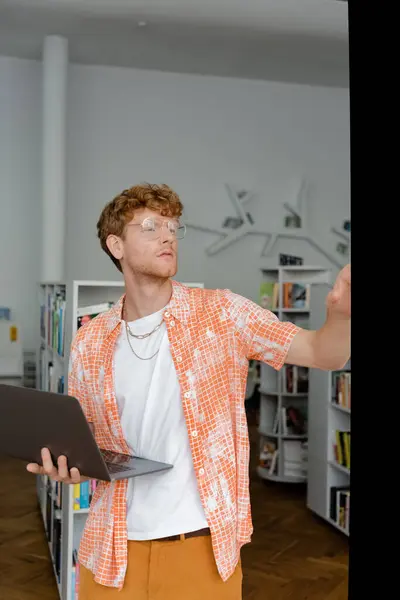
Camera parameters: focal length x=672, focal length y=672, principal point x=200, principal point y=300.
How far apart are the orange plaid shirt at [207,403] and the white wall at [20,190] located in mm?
7366

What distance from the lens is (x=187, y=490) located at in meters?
1.62

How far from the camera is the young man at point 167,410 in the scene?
1.59 meters

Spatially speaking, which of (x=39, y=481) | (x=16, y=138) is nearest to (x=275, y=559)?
(x=39, y=481)

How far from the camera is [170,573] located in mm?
1598

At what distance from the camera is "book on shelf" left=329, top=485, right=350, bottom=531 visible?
483 cm

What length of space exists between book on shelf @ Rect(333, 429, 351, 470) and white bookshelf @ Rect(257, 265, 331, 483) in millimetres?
1035

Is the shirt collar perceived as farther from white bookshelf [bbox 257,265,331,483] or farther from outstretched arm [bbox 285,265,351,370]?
white bookshelf [bbox 257,265,331,483]

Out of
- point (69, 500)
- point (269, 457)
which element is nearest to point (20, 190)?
point (269, 457)

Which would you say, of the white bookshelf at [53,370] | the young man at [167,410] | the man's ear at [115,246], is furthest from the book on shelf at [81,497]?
the man's ear at [115,246]

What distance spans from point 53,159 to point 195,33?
7.57ft

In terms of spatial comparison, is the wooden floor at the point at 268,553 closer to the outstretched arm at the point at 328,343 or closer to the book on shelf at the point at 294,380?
the book on shelf at the point at 294,380

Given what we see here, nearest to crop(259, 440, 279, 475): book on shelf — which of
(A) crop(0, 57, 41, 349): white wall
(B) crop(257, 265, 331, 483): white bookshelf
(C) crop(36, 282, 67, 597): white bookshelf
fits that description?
(B) crop(257, 265, 331, 483): white bookshelf

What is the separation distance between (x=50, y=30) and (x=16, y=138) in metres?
1.48
